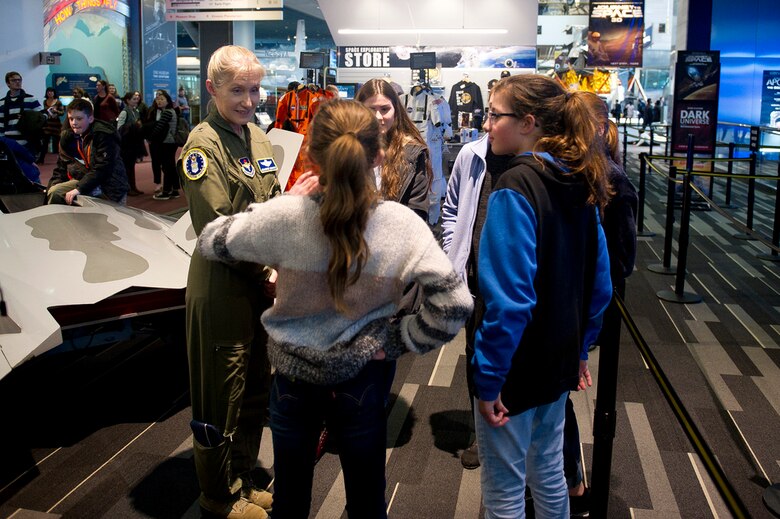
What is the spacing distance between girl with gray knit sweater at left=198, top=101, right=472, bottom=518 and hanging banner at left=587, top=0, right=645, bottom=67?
11851 mm

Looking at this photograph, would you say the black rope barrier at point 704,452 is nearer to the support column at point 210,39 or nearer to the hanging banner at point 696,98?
the support column at point 210,39

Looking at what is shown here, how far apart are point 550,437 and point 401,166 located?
113 centimetres

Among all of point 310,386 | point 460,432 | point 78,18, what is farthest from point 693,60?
point 78,18

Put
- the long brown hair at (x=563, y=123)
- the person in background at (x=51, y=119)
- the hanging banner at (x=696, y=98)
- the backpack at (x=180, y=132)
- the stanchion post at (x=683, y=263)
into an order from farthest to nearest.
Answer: the person in background at (x=51, y=119) < the backpack at (x=180, y=132) < the hanging banner at (x=696, y=98) < the stanchion post at (x=683, y=263) < the long brown hair at (x=563, y=123)

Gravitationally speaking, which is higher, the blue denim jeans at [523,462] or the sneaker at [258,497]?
the blue denim jeans at [523,462]

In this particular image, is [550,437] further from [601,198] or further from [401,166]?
[401,166]

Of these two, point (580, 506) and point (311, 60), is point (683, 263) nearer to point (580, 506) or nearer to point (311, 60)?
point (580, 506)

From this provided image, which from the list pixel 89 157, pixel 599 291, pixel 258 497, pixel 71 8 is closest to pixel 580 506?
pixel 599 291

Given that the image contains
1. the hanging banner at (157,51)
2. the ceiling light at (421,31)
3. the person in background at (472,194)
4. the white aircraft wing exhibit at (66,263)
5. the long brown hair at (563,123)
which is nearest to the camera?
the long brown hair at (563,123)

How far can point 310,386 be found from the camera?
1625 millimetres

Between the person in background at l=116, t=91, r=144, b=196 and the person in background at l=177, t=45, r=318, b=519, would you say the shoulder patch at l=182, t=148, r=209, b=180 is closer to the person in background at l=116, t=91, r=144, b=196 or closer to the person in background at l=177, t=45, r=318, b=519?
the person in background at l=177, t=45, r=318, b=519

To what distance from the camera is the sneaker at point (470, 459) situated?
9.41 feet

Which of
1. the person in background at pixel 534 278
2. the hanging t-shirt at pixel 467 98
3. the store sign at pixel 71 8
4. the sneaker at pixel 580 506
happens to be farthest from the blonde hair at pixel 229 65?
the store sign at pixel 71 8

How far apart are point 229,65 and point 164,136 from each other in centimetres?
814
